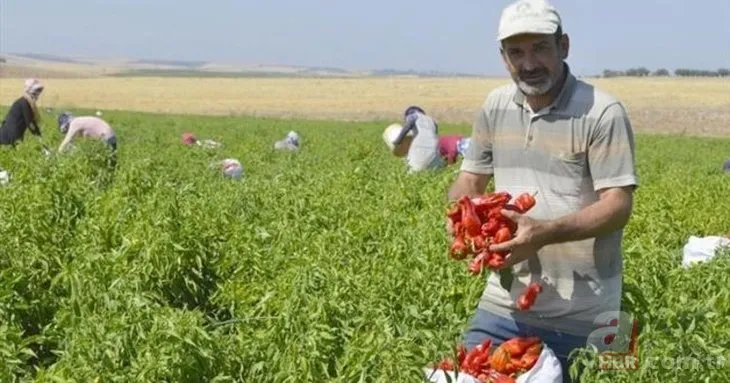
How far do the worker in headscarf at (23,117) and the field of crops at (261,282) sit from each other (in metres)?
3.04

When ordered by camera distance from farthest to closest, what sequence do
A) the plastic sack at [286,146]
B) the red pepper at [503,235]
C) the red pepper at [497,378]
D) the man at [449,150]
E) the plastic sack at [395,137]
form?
the plastic sack at [286,146]
the man at [449,150]
the plastic sack at [395,137]
the red pepper at [497,378]
the red pepper at [503,235]

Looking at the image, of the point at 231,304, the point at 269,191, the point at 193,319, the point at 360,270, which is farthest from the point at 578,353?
the point at 269,191

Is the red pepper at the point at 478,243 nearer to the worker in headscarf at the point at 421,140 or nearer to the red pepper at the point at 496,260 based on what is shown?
the red pepper at the point at 496,260

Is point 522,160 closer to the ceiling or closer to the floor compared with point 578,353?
closer to the ceiling

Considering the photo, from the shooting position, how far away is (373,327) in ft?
12.9

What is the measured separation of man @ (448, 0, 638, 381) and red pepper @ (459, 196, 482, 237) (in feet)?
0.52

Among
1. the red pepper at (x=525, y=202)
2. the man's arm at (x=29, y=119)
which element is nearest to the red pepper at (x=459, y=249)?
the red pepper at (x=525, y=202)

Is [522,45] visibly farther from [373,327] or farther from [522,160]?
[373,327]

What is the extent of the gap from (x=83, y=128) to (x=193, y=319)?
8.12 metres

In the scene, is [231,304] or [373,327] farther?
[231,304]

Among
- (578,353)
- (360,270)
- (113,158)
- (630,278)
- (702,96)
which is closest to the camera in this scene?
(578,353)

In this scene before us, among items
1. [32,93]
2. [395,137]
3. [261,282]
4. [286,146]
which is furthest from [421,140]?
[286,146]

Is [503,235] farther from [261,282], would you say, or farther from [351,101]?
[351,101]

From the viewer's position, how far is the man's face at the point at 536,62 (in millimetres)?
3510
